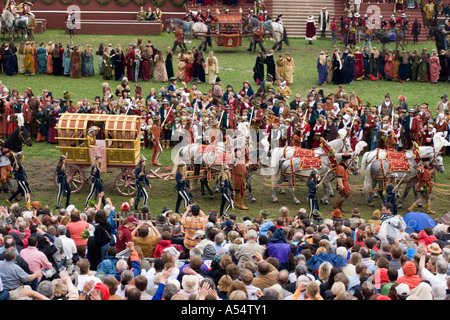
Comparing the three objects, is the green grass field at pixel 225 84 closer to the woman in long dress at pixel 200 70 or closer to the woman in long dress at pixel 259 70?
the woman in long dress at pixel 259 70

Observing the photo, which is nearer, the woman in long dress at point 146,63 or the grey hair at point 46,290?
the grey hair at point 46,290

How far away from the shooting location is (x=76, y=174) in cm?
2108

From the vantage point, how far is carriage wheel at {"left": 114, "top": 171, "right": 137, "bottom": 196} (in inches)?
815

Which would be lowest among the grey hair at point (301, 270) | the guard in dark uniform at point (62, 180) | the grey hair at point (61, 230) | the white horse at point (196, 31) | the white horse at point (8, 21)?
the guard in dark uniform at point (62, 180)

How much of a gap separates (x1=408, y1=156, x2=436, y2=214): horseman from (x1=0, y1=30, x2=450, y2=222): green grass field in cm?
47

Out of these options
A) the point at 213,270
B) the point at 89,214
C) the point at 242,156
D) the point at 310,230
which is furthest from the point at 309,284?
the point at 242,156

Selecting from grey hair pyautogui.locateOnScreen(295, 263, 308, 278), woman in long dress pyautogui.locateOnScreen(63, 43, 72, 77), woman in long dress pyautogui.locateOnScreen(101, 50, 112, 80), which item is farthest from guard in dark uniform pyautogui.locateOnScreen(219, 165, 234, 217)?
woman in long dress pyautogui.locateOnScreen(63, 43, 72, 77)

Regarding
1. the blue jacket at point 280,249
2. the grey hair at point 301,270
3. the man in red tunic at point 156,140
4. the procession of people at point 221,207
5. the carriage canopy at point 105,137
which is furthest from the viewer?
the man in red tunic at point 156,140

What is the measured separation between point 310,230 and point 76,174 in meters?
9.19

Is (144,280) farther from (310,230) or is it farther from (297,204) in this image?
(297,204)

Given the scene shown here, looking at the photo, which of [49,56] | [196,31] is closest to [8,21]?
[49,56]

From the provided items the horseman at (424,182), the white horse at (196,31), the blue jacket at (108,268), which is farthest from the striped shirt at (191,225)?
the white horse at (196,31)

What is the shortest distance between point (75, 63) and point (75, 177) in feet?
40.5

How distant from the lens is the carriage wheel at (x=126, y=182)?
2070cm
